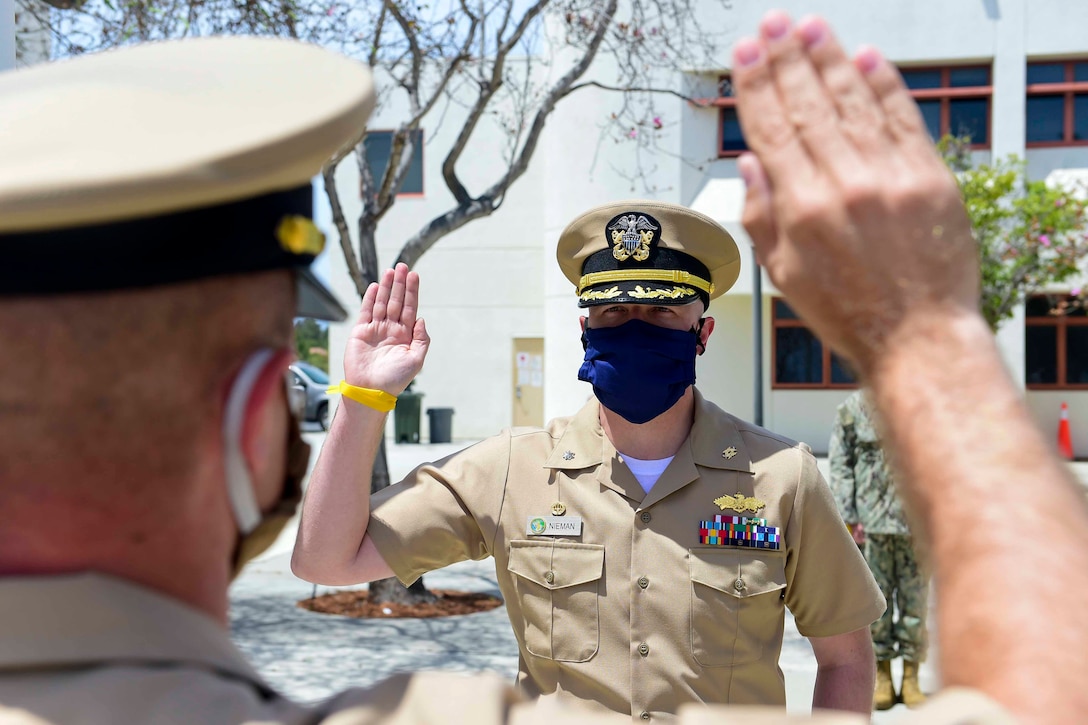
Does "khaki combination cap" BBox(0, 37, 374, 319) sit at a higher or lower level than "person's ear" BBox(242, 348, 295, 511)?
higher

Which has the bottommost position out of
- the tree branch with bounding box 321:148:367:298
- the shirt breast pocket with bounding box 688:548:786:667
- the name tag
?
the shirt breast pocket with bounding box 688:548:786:667

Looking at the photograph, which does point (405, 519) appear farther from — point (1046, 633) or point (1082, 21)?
point (1082, 21)

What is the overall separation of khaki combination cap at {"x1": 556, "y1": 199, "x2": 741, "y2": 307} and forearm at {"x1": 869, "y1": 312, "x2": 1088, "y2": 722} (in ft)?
5.76

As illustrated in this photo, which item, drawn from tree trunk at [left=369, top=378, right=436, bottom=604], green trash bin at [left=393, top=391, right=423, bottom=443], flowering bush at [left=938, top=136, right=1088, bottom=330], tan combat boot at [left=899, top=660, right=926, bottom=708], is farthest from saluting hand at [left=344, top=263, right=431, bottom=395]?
green trash bin at [left=393, top=391, right=423, bottom=443]

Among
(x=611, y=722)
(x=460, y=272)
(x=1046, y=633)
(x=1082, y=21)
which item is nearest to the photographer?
(x=1046, y=633)

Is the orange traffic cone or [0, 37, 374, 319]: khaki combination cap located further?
the orange traffic cone

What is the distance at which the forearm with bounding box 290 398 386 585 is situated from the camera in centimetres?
229

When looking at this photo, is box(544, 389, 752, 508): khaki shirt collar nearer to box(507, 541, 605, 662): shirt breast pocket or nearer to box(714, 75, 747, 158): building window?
box(507, 541, 605, 662): shirt breast pocket

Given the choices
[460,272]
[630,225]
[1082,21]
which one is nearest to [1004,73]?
[1082,21]

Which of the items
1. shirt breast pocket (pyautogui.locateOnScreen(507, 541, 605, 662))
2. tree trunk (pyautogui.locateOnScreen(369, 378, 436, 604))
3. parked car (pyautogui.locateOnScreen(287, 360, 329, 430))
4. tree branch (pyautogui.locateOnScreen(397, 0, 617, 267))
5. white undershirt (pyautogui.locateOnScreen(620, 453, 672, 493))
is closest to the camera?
shirt breast pocket (pyautogui.locateOnScreen(507, 541, 605, 662))

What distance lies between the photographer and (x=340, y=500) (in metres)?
2.34

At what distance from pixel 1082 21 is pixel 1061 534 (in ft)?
68.5

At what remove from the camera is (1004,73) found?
18.7m

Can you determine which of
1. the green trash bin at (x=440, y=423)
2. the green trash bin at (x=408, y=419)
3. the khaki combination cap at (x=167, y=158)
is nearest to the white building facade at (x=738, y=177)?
the green trash bin at (x=408, y=419)
